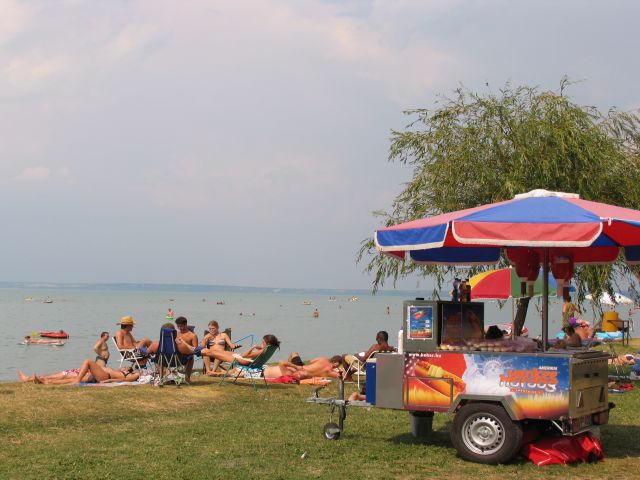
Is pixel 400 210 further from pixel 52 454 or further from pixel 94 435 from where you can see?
pixel 52 454

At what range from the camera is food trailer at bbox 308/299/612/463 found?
7.84 meters

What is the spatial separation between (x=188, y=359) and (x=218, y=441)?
495cm

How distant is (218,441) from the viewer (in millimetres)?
9039

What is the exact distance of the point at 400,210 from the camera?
58.0 feet

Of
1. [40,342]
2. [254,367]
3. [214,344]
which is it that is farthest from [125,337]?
[40,342]

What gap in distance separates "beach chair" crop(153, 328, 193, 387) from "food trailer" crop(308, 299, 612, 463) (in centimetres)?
529

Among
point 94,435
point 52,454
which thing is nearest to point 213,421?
point 94,435

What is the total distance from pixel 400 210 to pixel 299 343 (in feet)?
99.1

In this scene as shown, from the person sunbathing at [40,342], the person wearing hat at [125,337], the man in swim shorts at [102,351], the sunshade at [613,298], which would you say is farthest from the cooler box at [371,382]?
the person sunbathing at [40,342]

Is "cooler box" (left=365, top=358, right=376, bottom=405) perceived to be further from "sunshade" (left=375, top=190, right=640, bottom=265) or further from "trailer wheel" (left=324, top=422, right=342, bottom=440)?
"sunshade" (left=375, top=190, right=640, bottom=265)

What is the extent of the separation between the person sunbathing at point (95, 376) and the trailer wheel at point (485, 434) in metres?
7.55

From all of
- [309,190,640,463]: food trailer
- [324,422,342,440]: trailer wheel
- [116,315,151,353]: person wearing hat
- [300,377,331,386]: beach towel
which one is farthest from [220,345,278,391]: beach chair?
[309,190,640,463]: food trailer

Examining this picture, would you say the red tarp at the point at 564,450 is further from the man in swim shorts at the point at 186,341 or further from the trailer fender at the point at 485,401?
the man in swim shorts at the point at 186,341

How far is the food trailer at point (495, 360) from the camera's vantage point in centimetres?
778
